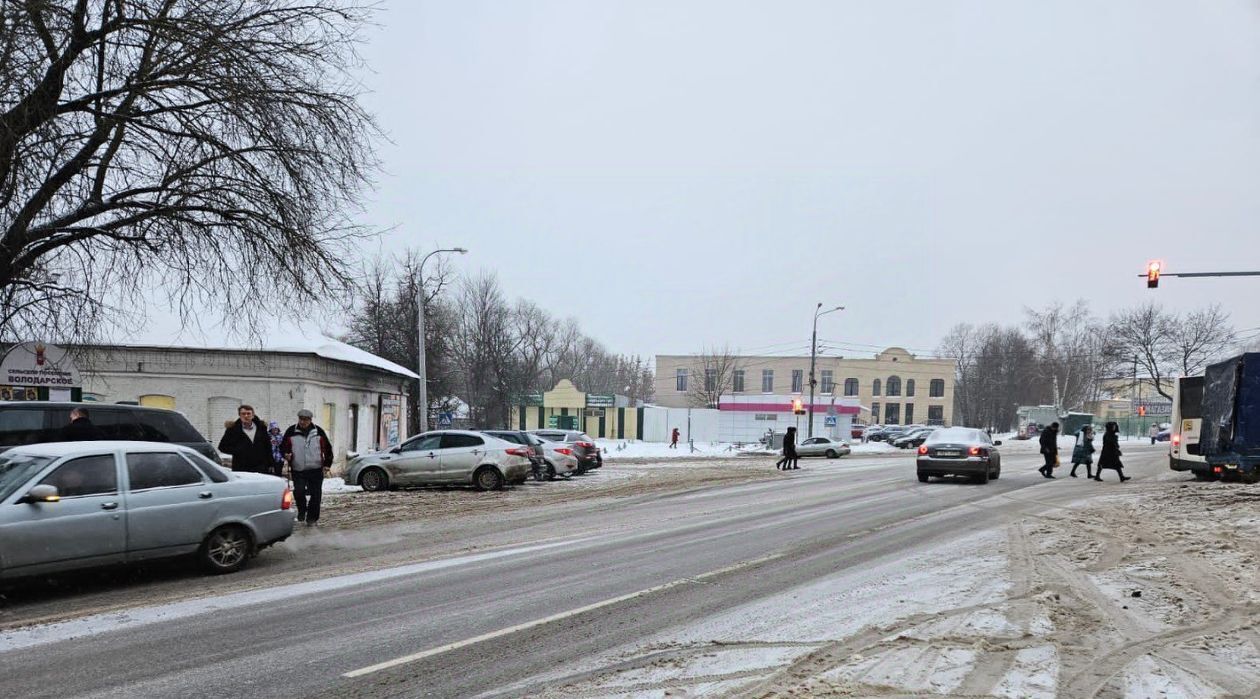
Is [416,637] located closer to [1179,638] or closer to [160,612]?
[160,612]

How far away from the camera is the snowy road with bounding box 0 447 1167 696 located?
559 cm

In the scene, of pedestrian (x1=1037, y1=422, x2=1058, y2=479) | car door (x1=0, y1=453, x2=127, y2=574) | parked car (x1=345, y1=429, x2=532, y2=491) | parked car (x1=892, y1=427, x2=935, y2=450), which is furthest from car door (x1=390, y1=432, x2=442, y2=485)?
parked car (x1=892, y1=427, x2=935, y2=450)

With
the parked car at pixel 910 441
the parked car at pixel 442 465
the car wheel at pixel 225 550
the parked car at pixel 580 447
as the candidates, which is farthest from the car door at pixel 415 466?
the parked car at pixel 910 441

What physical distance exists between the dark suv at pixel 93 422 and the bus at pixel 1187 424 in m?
23.1

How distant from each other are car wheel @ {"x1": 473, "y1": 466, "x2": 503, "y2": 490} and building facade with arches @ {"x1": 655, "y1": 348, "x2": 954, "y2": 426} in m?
81.9

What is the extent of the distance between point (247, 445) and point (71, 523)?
5.16 m

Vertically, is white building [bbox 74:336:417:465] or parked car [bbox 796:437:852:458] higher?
white building [bbox 74:336:417:465]

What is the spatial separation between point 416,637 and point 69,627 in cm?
292

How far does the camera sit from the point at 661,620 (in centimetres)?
717

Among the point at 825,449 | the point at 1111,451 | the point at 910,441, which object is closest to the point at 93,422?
the point at 1111,451

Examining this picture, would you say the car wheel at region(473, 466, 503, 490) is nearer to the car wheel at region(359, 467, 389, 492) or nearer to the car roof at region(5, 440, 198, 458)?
the car wheel at region(359, 467, 389, 492)

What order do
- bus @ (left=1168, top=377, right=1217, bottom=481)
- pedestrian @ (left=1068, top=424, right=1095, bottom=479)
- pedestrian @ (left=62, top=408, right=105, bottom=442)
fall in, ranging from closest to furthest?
1. pedestrian @ (left=62, top=408, right=105, bottom=442)
2. bus @ (left=1168, top=377, right=1217, bottom=481)
3. pedestrian @ (left=1068, top=424, right=1095, bottom=479)

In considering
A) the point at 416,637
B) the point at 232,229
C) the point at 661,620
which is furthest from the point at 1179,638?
the point at 232,229

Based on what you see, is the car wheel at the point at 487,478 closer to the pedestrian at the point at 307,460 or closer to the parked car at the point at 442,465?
the parked car at the point at 442,465
